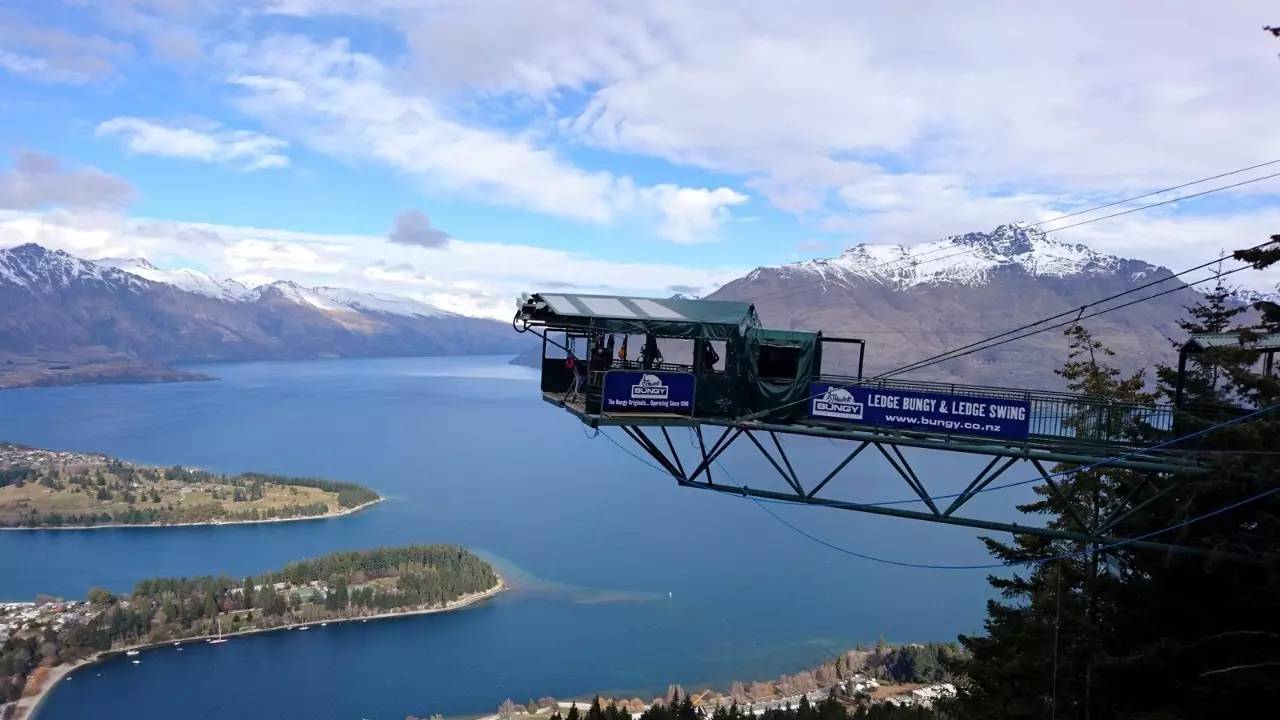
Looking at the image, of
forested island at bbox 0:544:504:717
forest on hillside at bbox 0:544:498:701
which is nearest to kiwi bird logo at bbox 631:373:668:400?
forested island at bbox 0:544:504:717

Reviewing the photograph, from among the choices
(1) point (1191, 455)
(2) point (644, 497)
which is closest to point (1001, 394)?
(1) point (1191, 455)

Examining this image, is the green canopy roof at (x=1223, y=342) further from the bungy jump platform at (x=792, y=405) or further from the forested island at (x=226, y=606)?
the forested island at (x=226, y=606)

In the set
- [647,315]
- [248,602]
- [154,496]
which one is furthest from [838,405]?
[154,496]

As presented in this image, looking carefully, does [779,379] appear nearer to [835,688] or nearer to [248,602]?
[835,688]

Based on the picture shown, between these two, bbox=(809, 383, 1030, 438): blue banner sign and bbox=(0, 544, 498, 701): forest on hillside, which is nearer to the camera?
bbox=(809, 383, 1030, 438): blue banner sign

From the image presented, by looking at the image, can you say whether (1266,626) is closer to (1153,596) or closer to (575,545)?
(1153,596)

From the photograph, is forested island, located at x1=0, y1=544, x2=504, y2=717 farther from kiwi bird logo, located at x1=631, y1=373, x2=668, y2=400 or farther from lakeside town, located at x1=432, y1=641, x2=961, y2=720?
kiwi bird logo, located at x1=631, y1=373, x2=668, y2=400

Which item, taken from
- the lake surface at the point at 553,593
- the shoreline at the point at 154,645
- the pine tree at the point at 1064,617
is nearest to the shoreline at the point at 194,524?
the lake surface at the point at 553,593
